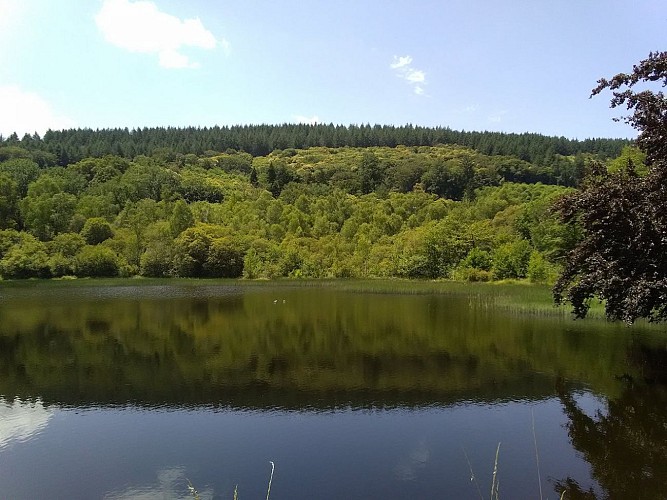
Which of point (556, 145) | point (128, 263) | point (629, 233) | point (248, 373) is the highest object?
point (556, 145)

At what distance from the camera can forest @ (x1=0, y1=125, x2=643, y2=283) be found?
321 ft

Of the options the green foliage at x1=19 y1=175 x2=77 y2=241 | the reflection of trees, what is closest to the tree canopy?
the reflection of trees

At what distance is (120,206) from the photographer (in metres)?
133

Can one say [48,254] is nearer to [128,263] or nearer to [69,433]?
[128,263]

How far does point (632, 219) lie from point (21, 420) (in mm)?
21719

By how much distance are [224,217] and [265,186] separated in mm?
34860

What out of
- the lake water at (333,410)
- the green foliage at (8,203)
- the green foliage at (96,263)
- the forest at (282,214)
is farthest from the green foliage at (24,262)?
the lake water at (333,410)

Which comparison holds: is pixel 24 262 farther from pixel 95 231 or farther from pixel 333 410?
pixel 333 410

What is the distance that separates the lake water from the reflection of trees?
7 cm

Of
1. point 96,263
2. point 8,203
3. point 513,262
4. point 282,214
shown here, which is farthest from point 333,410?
point 8,203

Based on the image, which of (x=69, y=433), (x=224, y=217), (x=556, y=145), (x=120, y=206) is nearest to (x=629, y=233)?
(x=69, y=433)

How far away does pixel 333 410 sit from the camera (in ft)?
64.7

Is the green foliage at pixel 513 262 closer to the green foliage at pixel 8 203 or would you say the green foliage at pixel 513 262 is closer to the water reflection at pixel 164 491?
the water reflection at pixel 164 491

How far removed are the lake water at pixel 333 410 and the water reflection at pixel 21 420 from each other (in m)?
0.09
